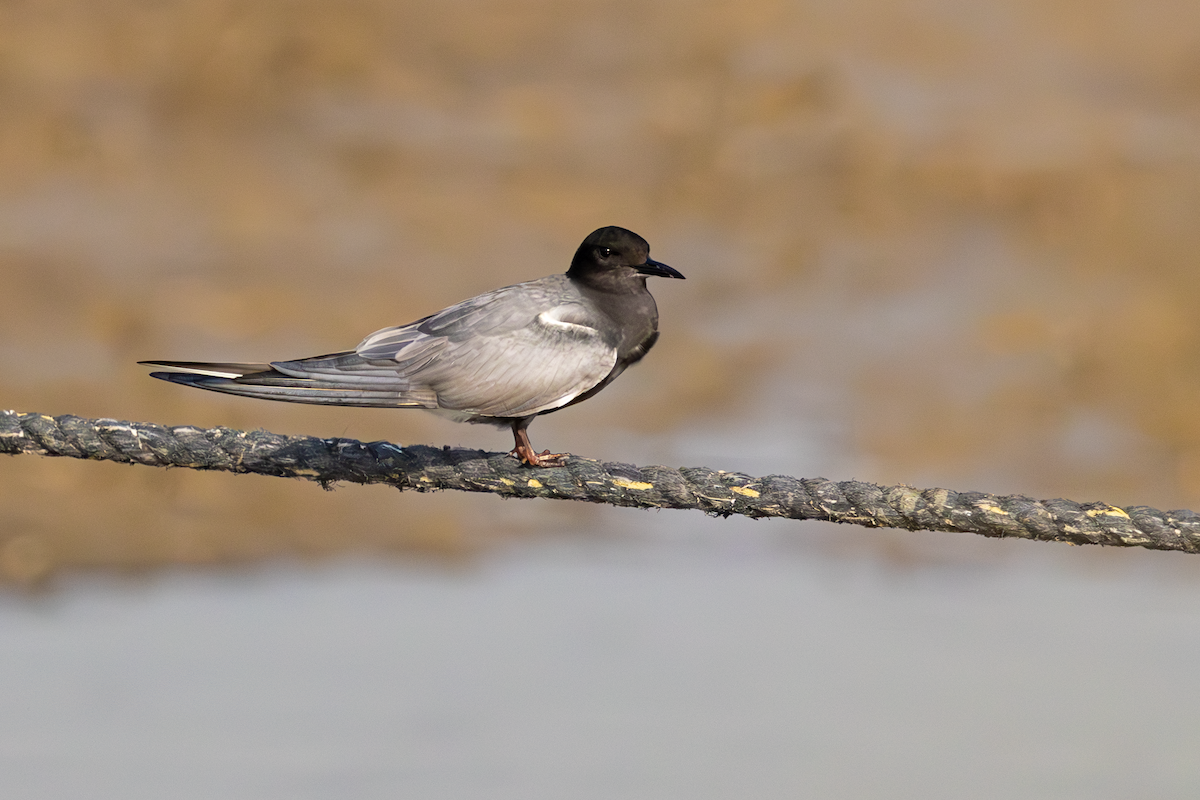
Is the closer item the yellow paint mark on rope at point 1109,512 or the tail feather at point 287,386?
the tail feather at point 287,386

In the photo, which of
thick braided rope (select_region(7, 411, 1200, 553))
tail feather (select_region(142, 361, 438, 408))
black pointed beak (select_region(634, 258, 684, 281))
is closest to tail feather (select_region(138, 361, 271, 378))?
tail feather (select_region(142, 361, 438, 408))

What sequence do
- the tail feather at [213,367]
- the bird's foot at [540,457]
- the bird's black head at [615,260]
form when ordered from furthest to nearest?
the bird's black head at [615,260], the bird's foot at [540,457], the tail feather at [213,367]

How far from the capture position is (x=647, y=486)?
4.46 metres

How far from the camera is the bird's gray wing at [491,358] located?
176 inches

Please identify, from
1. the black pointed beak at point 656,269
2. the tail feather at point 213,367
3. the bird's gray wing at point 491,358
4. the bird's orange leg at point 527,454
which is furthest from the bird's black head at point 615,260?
the tail feather at point 213,367

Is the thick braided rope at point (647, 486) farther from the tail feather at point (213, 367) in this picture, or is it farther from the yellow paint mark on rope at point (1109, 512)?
the tail feather at point (213, 367)

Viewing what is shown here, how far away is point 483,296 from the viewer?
4.76 meters

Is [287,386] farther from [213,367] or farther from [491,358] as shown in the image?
[491,358]

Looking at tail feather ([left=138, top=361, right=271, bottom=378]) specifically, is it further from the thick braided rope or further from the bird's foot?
the bird's foot

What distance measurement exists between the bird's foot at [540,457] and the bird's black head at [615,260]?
716 millimetres

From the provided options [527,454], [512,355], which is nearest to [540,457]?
[527,454]

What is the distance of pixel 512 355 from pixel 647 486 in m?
0.70

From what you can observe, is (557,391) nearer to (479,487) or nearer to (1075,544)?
(479,487)

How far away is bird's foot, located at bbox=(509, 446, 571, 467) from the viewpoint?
15.3 feet
